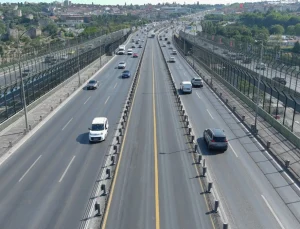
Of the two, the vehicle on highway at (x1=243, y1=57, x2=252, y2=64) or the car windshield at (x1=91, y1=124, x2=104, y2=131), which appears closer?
the car windshield at (x1=91, y1=124, x2=104, y2=131)

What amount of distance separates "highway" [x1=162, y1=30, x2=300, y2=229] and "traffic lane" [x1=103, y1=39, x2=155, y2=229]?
4180mm

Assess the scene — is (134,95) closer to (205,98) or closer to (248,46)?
(205,98)

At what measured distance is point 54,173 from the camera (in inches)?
970

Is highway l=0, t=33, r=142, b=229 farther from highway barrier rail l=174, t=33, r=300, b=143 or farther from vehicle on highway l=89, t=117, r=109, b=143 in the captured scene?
highway barrier rail l=174, t=33, r=300, b=143

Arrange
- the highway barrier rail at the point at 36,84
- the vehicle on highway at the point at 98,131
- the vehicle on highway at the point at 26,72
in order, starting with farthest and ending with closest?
1. the vehicle on highway at the point at 26,72
2. the highway barrier rail at the point at 36,84
3. the vehicle on highway at the point at 98,131

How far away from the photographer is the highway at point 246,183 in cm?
1922

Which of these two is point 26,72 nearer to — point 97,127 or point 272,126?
point 97,127

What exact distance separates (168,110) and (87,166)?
1751 cm

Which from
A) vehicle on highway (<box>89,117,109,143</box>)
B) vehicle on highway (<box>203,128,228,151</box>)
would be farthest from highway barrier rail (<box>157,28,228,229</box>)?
vehicle on highway (<box>89,117,109,143</box>)

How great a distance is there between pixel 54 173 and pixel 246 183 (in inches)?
496

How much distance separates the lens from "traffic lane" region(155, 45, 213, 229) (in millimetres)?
18875

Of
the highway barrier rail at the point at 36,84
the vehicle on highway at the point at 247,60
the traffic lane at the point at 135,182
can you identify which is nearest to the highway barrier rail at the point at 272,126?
the vehicle on highway at the point at 247,60

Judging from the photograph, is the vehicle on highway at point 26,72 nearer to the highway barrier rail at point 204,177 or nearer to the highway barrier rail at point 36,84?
the highway barrier rail at point 36,84

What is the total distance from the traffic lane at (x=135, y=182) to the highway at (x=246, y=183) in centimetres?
418
